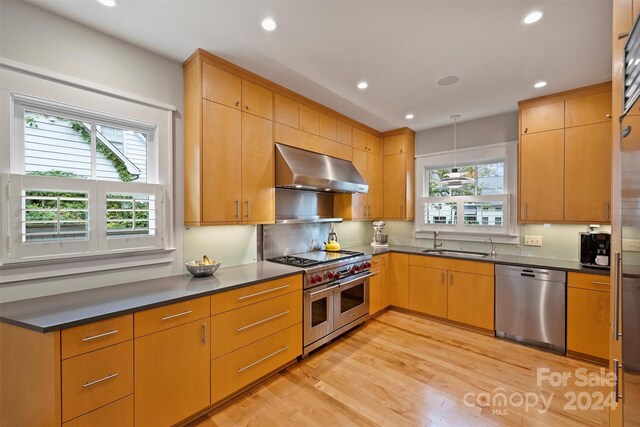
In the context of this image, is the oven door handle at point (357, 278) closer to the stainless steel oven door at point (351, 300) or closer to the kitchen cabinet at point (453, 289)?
the stainless steel oven door at point (351, 300)

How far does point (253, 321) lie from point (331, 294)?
0.97 meters

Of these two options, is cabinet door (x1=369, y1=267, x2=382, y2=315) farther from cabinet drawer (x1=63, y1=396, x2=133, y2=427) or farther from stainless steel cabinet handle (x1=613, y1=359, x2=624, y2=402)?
cabinet drawer (x1=63, y1=396, x2=133, y2=427)

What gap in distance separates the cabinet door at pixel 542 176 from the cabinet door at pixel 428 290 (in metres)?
1.21

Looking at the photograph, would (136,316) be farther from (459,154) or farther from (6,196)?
(459,154)

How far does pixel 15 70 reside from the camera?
1.64 meters

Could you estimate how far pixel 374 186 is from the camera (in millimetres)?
4285

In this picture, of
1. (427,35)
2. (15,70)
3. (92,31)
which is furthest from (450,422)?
(92,31)

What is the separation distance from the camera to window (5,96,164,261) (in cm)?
168

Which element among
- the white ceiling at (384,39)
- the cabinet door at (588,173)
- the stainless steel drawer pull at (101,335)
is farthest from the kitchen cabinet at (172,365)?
the cabinet door at (588,173)

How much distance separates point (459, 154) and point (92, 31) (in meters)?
4.16

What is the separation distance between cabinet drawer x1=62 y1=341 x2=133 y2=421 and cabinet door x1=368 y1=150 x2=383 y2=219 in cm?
332

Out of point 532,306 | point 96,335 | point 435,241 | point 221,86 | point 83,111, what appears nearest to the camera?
point 96,335

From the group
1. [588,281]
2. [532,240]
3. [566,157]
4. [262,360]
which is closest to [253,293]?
[262,360]

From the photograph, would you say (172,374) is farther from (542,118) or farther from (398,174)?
(542,118)
